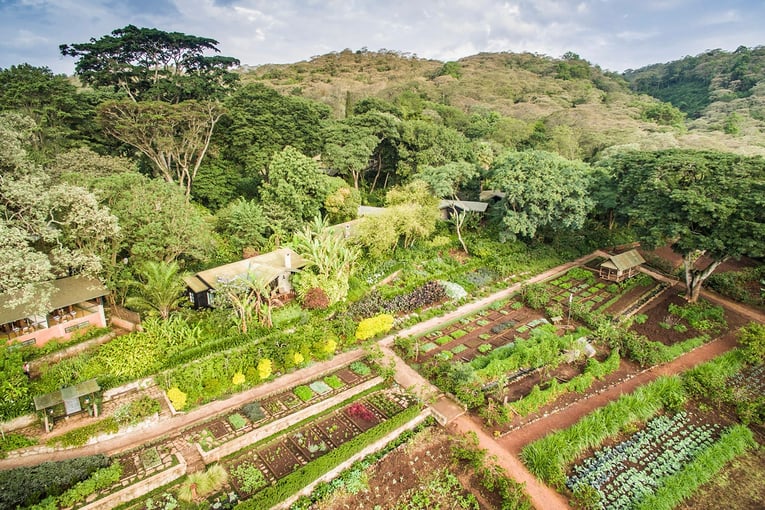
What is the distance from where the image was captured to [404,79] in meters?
78.9

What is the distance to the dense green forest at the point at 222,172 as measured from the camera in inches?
682

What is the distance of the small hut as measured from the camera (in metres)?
26.2

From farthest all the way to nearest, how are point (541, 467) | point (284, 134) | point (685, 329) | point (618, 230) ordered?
point (618, 230) → point (284, 134) → point (685, 329) → point (541, 467)

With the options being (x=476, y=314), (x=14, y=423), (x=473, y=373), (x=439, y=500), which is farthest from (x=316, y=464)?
(x=476, y=314)

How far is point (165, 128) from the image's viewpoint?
26547mm

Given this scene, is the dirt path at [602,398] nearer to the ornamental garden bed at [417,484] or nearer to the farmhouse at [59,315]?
the ornamental garden bed at [417,484]

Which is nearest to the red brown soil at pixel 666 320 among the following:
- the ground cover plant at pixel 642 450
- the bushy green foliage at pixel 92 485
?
the ground cover plant at pixel 642 450

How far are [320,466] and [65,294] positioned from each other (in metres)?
13.8

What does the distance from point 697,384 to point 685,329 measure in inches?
230

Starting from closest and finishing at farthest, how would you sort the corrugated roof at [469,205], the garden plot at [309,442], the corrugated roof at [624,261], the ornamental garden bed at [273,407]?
1. the garden plot at [309,442]
2. the ornamental garden bed at [273,407]
3. the corrugated roof at [624,261]
4. the corrugated roof at [469,205]

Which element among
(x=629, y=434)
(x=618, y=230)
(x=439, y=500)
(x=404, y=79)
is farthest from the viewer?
(x=404, y=79)

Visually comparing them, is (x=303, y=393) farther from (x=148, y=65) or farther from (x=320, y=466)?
(x=148, y=65)

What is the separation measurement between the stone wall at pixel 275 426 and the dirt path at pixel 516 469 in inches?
149

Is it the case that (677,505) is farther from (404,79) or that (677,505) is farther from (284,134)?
(404,79)
